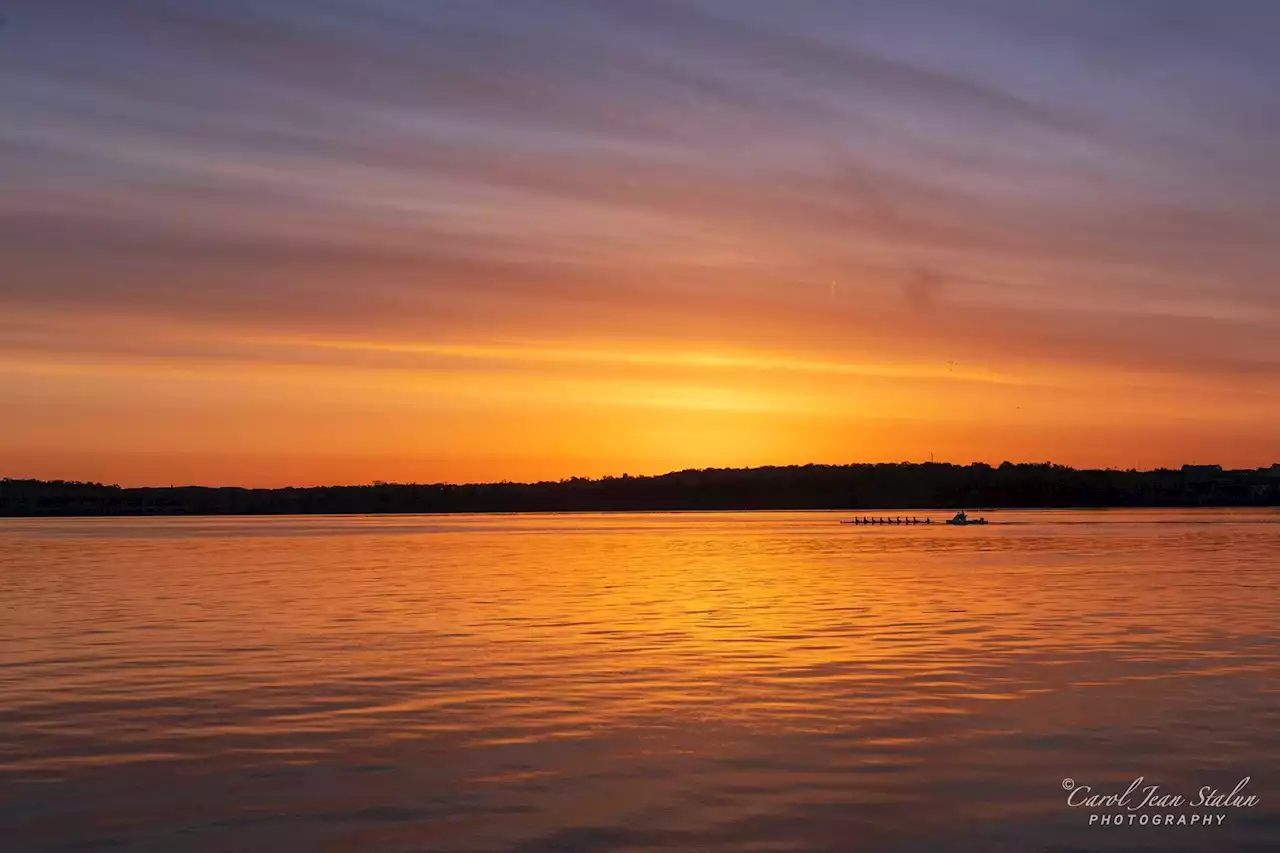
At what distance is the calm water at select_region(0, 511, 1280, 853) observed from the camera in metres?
18.6

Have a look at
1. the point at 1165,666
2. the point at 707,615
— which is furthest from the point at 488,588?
the point at 1165,666

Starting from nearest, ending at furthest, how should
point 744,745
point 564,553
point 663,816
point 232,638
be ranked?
point 663,816, point 744,745, point 232,638, point 564,553

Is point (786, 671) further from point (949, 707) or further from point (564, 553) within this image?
point (564, 553)

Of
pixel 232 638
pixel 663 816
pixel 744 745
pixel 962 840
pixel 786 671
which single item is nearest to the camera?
pixel 962 840

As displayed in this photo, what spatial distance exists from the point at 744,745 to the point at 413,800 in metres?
6.59

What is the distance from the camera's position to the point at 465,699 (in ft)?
96.1

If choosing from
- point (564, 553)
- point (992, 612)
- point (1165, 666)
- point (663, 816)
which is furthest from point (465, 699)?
point (564, 553)

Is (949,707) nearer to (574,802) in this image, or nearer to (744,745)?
(744,745)

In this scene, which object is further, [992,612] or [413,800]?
[992,612]

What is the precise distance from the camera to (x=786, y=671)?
33.0 m

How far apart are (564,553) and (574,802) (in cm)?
8499

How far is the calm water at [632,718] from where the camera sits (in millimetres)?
18641

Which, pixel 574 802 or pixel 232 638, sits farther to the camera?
pixel 232 638

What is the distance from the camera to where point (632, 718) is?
87.8ft
